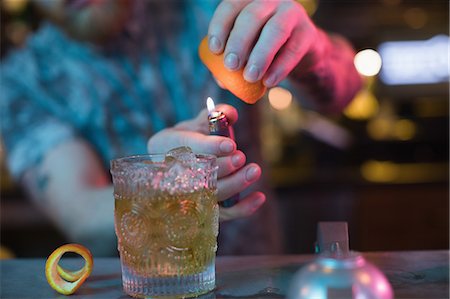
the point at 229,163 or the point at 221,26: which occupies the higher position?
the point at 221,26

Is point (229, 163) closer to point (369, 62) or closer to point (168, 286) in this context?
point (168, 286)

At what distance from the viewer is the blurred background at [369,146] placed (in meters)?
3.19

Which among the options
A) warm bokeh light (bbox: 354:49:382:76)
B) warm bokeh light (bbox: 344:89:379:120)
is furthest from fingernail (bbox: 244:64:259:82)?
warm bokeh light (bbox: 354:49:382:76)

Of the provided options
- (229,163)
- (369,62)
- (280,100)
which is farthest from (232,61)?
(369,62)

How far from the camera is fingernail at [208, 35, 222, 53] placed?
96cm

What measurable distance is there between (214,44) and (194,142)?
5.2 inches

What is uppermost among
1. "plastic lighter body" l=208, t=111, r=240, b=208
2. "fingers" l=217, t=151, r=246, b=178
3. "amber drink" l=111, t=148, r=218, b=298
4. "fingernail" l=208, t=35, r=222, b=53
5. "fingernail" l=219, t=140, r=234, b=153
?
"fingernail" l=208, t=35, r=222, b=53

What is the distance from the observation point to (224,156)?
3.07 ft

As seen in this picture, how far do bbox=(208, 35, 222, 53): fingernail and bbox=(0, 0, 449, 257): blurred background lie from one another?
2.02 meters

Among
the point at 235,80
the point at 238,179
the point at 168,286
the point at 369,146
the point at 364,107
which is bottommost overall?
the point at 168,286

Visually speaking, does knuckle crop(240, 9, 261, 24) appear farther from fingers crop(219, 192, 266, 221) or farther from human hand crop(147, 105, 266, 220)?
fingers crop(219, 192, 266, 221)

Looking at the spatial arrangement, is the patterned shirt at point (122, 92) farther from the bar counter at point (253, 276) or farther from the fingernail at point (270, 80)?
the fingernail at point (270, 80)

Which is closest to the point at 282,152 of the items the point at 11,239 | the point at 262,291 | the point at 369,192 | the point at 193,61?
the point at 369,192

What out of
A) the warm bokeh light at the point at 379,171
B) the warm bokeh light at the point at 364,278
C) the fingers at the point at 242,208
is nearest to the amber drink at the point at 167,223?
the fingers at the point at 242,208
